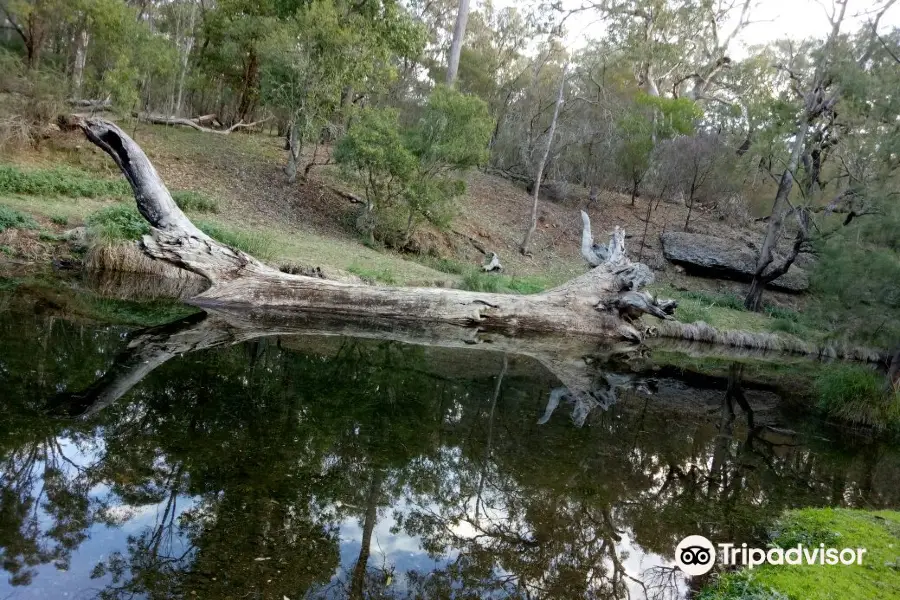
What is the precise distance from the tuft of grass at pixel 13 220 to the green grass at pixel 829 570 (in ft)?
42.0

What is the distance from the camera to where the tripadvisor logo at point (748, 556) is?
13.5 ft

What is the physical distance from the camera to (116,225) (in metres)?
11.6

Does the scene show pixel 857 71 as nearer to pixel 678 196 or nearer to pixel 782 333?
pixel 782 333

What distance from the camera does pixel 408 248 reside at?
18.9 meters

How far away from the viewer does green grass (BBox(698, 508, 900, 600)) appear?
361cm

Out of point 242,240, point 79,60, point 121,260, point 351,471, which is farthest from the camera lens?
point 79,60

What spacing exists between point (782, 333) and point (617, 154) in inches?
473

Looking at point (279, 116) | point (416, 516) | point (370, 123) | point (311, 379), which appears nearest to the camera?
point (416, 516)

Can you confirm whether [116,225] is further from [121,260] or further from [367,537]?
[367,537]

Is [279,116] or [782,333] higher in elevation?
[279,116]

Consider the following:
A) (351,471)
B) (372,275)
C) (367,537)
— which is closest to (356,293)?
(372,275)

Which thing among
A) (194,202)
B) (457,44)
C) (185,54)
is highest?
(457,44)

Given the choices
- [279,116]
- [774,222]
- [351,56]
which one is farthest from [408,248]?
[774,222]

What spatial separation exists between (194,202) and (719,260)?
17.8 metres
